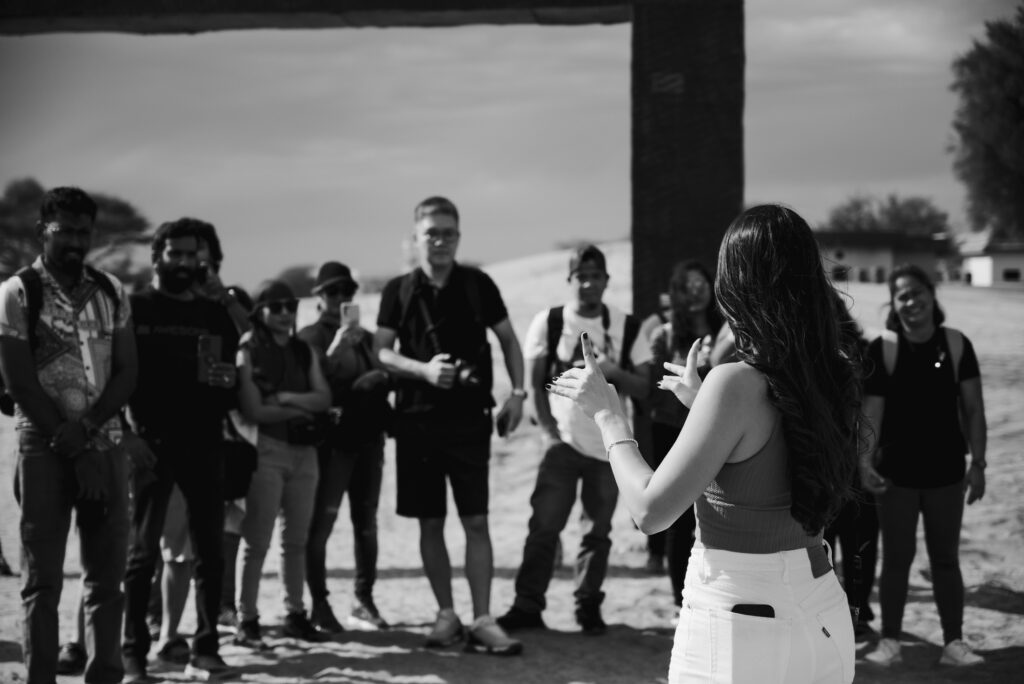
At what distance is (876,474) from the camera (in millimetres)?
5633

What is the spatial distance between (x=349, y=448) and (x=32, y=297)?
2.23 meters

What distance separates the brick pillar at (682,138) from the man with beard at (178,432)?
3.43 metres

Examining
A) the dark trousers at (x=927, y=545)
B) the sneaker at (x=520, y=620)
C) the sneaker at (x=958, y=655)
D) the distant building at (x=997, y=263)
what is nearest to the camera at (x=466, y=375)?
the sneaker at (x=520, y=620)

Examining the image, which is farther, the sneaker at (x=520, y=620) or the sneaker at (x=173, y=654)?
the sneaker at (x=520, y=620)

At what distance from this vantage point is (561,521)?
21.4 ft

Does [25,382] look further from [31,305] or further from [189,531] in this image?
[189,531]

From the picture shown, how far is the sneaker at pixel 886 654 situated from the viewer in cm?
564

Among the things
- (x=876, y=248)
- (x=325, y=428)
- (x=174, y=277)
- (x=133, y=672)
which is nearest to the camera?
(x=133, y=672)

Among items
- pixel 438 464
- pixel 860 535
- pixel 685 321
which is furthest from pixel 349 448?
pixel 860 535

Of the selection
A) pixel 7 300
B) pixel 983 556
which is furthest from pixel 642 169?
pixel 7 300

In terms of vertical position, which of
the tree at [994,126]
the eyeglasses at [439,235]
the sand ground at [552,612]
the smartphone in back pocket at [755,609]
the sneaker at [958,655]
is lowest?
the sand ground at [552,612]

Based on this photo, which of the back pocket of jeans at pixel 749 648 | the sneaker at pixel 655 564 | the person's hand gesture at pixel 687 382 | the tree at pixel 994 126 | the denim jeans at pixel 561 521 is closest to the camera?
the back pocket of jeans at pixel 749 648

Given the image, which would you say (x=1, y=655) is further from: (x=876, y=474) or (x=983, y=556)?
(x=983, y=556)

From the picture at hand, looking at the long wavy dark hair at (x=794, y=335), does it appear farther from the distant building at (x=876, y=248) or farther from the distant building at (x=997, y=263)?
the distant building at (x=997, y=263)
